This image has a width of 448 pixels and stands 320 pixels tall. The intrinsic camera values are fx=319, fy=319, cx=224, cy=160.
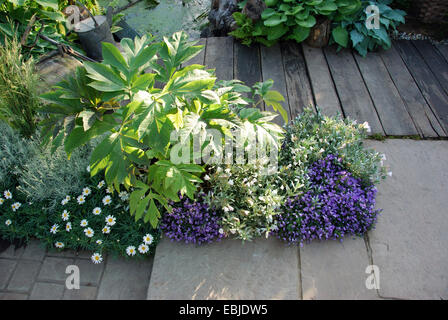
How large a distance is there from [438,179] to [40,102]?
11.6ft

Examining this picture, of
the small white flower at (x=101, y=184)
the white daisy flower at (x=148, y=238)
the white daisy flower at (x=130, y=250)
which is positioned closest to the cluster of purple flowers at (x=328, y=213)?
the white daisy flower at (x=148, y=238)

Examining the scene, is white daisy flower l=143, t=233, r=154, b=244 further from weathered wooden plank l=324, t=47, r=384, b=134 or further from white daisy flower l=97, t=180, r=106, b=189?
weathered wooden plank l=324, t=47, r=384, b=134

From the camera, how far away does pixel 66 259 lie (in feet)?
7.76

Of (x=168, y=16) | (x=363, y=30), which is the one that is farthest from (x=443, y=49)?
(x=168, y=16)

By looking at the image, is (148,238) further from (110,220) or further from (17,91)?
(17,91)

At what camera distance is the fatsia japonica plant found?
5.26ft

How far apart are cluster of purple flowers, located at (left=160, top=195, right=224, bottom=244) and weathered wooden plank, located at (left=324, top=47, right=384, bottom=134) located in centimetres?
179

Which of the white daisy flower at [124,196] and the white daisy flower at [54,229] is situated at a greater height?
the white daisy flower at [124,196]

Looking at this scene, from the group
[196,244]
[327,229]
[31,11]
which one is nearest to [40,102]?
[31,11]

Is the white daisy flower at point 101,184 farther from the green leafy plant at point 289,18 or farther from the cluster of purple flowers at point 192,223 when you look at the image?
the green leafy plant at point 289,18

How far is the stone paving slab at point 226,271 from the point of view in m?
2.08

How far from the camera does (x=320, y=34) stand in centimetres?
377

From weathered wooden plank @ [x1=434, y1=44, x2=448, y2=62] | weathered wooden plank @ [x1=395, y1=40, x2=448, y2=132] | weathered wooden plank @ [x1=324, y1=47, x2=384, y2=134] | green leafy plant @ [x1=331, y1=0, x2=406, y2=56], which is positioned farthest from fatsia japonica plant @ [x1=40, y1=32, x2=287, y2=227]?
weathered wooden plank @ [x1=434, y1=44, x2=448, y2=62]

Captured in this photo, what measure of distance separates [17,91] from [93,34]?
1.34 metres
